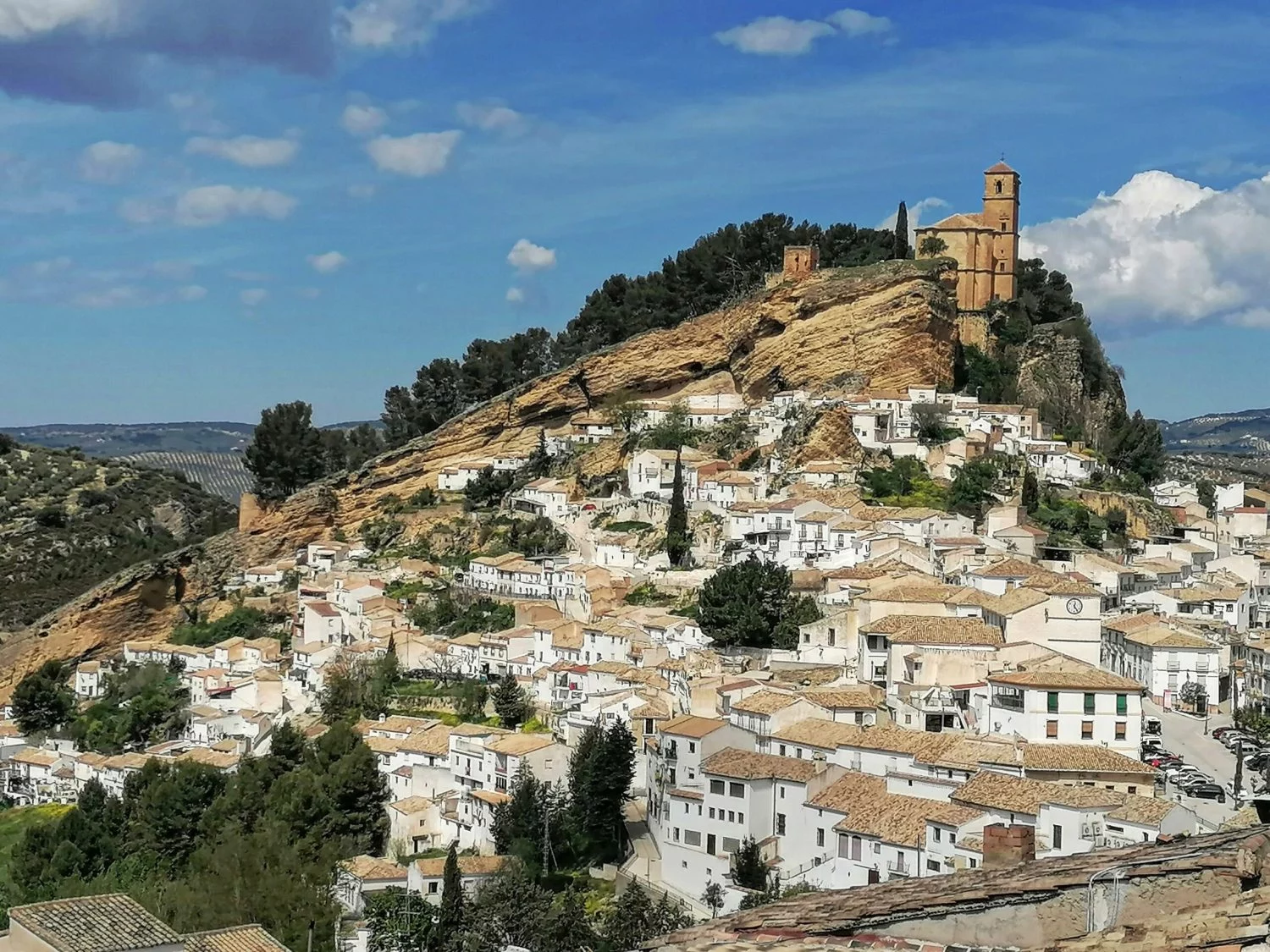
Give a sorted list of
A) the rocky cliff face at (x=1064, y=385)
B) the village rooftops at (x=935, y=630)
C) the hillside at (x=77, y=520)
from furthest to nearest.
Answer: the hillside at (x=77, y=520) < the rocky cliff face at (x=1064, y=385) < the village rooftops at (x=935, y=630)

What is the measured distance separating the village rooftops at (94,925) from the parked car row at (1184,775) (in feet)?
64.2

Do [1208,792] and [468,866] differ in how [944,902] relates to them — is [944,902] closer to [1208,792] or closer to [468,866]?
[1208,792]

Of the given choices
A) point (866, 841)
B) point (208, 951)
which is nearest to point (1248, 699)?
point (866, 841)

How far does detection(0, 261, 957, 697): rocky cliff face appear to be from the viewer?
62188 millimetres

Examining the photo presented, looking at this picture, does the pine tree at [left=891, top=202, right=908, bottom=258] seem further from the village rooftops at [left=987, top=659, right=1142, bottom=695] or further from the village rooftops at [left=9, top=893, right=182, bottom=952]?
the village rooftops at [left=9, top=893, right=182, bottom=952]

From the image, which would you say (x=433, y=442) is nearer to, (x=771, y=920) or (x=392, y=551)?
(x=392, y=551)

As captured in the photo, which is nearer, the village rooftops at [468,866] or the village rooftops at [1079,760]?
the village rooftops at [1079,760]

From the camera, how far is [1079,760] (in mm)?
28766

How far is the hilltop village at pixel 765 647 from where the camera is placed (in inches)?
1147

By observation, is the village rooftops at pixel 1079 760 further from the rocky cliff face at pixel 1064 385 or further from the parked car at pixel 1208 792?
the rocky cliff face at pixel 1064 385

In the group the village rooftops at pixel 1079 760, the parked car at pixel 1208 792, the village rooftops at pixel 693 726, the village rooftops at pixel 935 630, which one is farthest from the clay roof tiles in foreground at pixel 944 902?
the village rooftops at pixel 935 630

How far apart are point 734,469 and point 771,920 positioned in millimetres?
48242

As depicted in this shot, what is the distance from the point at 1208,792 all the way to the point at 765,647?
13632 mm

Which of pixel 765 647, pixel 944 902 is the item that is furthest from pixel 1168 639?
pixel 944 902
